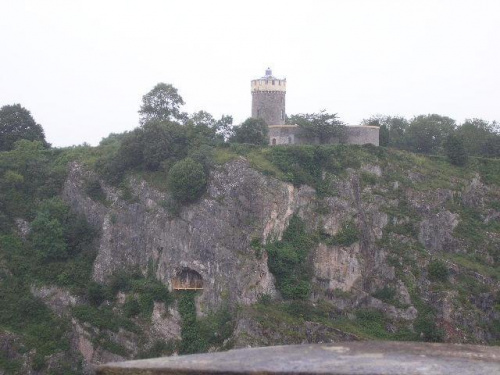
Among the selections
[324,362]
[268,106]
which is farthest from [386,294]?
[324,362]

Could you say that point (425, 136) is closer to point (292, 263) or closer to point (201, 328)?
point (292, 263)

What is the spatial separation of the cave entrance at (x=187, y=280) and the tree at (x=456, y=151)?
55.6ft

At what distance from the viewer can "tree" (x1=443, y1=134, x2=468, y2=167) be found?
155 feet

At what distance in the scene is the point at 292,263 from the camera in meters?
38.7

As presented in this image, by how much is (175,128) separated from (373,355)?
1539 inches

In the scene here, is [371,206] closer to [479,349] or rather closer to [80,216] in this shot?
[80,216]

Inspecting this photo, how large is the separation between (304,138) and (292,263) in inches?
430

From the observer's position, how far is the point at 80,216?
1718 inches

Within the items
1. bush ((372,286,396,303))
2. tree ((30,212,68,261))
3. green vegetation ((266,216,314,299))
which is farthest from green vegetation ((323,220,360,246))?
tree ((30,212,68,261))

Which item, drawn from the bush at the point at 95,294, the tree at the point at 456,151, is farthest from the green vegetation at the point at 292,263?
the tree at the point at 456,151

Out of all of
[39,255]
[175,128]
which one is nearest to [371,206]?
[175,128]

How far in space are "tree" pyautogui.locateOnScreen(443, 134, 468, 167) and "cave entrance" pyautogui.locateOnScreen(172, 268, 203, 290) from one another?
16.9m

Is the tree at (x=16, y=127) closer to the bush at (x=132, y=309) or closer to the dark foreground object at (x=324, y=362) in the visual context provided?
the bush at (x=132, y=309)

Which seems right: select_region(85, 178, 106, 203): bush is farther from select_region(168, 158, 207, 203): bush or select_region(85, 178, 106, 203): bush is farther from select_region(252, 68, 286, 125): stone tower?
select_region(252, 68, 286, 125): stone tower
